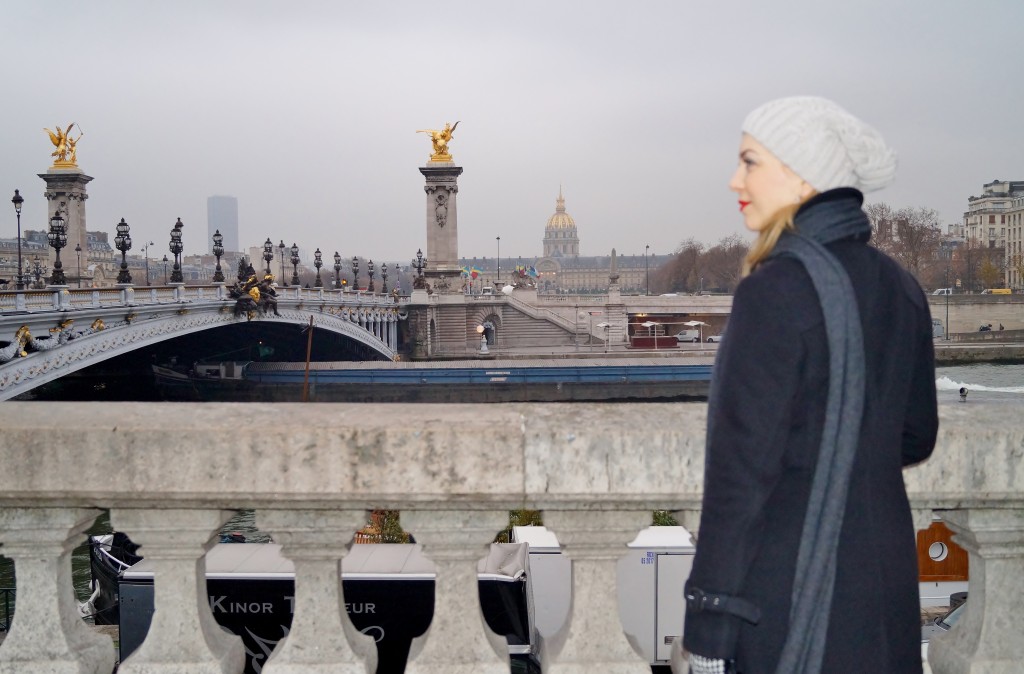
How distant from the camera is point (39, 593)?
2559 millimetres

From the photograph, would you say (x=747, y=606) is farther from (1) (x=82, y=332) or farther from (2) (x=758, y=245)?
(1) (x=82, y=332)

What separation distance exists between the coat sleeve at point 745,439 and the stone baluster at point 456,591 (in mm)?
816

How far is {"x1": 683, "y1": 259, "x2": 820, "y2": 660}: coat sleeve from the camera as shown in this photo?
1.78 m

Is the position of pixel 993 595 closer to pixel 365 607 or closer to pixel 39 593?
pixel 39 593

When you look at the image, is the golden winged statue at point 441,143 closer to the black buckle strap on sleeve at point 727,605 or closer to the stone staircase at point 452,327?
the stone staircase at point 452,327

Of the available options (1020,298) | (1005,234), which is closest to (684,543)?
(1020,298)

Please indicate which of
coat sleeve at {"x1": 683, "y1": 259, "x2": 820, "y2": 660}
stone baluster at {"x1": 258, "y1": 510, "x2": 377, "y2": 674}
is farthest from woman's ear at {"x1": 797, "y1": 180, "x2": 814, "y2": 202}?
stone baluster at {"x1": 258, "y1": 510, "x2": 377, "y2": 674}

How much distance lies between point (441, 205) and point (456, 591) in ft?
226

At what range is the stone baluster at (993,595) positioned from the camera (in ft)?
8.16

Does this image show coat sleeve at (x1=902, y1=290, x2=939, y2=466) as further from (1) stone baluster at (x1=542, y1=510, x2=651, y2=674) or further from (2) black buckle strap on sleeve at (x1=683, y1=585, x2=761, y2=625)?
(1) stone baluster at (x1=542, y1=510, x2=651, y2=674)

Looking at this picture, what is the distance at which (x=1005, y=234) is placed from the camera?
354 ft

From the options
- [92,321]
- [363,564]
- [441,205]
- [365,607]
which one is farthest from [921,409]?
[441,205]

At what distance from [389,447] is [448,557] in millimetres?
346

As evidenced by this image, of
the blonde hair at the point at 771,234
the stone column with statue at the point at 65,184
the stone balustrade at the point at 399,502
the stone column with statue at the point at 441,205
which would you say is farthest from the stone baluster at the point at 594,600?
the stone column with statue at the point at 441,205
